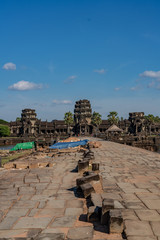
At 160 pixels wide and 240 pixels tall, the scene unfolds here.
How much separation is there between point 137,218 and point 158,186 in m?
2.36

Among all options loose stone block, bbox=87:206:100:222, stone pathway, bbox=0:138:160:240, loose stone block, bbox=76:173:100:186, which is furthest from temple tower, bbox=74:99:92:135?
loose stone block, bbox=87:206:100:222

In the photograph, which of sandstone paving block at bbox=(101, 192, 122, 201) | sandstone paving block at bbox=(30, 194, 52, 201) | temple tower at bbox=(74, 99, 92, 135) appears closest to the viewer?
sandstone paving block at bbox=(101, 192, 122, 201)

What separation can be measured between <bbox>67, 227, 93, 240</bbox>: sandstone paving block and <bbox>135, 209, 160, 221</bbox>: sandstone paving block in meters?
0.98

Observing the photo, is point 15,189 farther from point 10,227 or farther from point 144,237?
point 144,237

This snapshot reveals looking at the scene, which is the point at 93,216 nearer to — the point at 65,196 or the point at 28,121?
the point at 65,196

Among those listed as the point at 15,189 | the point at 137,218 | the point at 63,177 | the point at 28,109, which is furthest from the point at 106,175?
the point at 28,109

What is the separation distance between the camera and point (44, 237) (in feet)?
10.7

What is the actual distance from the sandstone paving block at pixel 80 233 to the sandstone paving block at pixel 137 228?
565 mm

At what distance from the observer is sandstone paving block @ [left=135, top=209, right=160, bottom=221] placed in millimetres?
3803

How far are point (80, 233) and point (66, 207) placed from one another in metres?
1.31

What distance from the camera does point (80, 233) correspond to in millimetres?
3383

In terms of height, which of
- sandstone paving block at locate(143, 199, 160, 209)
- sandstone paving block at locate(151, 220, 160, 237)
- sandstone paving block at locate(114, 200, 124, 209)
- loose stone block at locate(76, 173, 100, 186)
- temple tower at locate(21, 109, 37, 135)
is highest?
temple tower at locate(21, 109, 37, 135)

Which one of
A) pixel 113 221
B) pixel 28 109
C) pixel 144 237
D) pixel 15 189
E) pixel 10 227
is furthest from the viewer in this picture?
pixel 28 109

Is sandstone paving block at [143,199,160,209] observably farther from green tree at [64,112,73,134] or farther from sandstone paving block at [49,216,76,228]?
green tree at [64,112,73,134]
